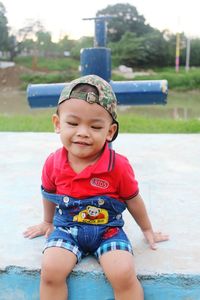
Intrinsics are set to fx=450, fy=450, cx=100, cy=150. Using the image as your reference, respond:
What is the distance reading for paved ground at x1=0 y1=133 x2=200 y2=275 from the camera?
4.71ft

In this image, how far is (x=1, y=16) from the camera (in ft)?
70.4

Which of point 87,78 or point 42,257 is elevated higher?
point 87,78

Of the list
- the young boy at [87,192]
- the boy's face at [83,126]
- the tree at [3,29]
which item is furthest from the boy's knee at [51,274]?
the tree at [3,29]

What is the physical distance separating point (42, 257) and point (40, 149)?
186 centimetres

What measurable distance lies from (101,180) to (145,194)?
0.74 metres

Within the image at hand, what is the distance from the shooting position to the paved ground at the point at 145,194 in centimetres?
144

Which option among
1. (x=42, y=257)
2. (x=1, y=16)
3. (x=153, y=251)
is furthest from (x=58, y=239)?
(x=1, y=16)

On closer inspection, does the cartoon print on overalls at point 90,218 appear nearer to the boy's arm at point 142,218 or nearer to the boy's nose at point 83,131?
the boy's arm at point 142,218

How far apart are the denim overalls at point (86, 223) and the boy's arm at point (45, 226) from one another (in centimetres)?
11

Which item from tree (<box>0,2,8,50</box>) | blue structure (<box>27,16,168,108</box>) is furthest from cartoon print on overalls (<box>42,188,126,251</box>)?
tree (<box>0,2,8,50</box>)

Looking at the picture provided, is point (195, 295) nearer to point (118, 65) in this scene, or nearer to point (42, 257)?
point (42, 257)

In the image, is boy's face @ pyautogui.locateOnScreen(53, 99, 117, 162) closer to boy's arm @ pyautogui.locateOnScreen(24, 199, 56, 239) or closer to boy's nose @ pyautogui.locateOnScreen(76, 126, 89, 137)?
boy's nose @ pyautogui.locateOnScreen(76, 126, 89, 137)

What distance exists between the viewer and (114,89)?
220cm

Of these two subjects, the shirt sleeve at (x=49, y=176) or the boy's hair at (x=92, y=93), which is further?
the shirt sleeve at (x=49, y=176)
